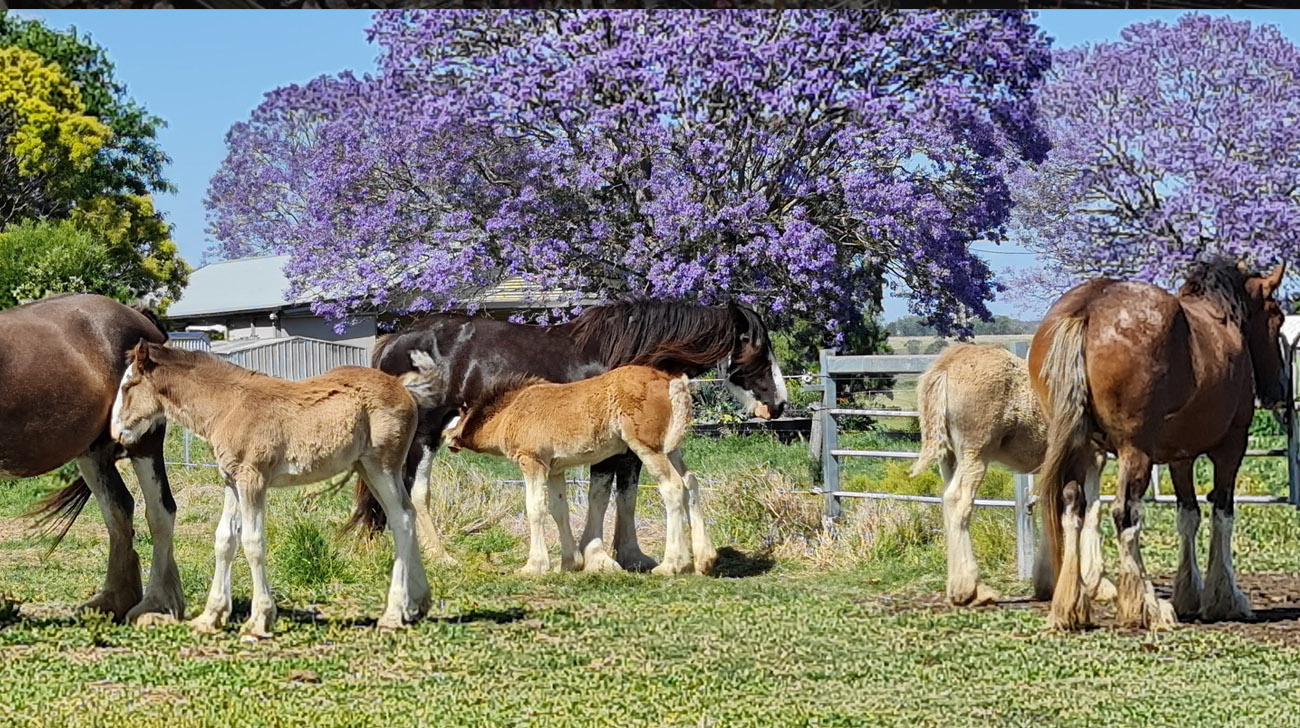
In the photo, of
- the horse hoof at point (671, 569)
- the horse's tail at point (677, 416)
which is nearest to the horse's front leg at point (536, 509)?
the horse hoof at point (671, 569)

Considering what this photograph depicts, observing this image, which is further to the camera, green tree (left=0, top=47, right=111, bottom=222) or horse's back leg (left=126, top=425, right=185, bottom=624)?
green tree (left=0, top=47, right=111, bottom=222)

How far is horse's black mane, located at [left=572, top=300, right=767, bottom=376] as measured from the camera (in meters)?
11.9

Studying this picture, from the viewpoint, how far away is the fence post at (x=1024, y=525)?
1040 centimetres

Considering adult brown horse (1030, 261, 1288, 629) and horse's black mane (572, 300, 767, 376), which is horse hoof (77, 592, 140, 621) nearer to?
horse's black mane (572, 300, 767, 376)

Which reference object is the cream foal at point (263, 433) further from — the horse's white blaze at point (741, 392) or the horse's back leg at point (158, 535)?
the horse's white blaze at point (741, 392)

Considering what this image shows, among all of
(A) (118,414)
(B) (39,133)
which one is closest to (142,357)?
(A) (118,414)

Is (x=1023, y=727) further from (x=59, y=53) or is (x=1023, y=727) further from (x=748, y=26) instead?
(x=59, y=53)

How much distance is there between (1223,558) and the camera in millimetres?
8695

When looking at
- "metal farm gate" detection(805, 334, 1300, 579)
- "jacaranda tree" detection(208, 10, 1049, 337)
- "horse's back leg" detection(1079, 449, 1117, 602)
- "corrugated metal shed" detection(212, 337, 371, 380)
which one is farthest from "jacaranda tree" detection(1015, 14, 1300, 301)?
"horse's back leg" detection(1079, 449, 1117, 602)

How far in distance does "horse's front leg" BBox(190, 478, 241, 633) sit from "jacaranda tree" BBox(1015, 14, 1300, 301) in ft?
92.0

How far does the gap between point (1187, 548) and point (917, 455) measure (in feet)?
9.12

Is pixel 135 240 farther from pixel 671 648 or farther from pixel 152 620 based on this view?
pixel 671 648

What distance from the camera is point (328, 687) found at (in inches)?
266

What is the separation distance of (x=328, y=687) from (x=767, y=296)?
1615 cm
